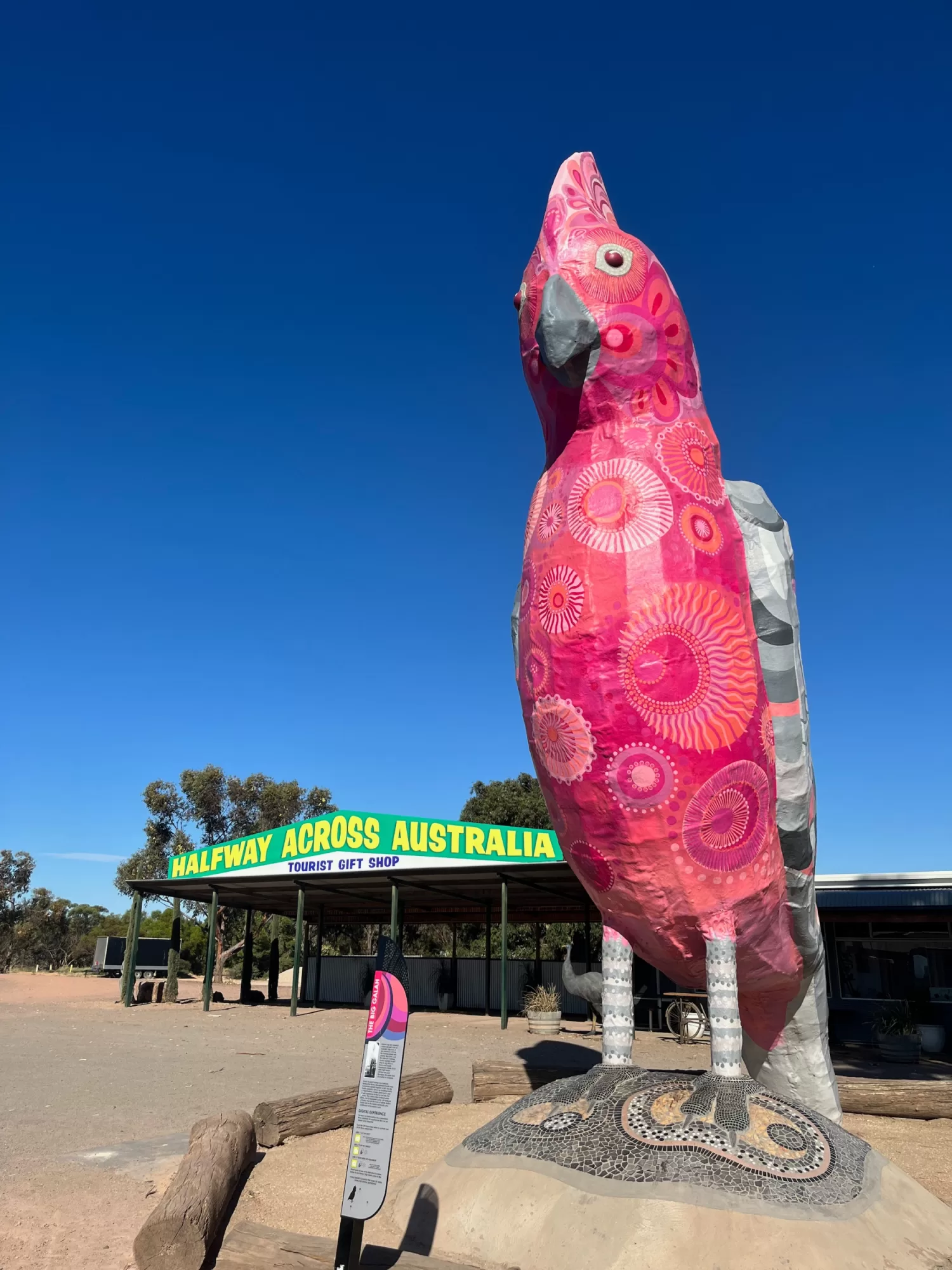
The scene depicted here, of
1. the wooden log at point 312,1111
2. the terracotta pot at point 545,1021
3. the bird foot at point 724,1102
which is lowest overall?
the terracotta pot at point 545,1021

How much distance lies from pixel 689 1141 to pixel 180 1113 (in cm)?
608

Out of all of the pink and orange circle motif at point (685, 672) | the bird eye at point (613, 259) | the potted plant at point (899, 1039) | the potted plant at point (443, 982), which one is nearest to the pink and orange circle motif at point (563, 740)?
the pink and orange circle motif at point (685, 672)

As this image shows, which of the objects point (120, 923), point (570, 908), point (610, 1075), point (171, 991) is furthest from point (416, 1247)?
point (120, 923)

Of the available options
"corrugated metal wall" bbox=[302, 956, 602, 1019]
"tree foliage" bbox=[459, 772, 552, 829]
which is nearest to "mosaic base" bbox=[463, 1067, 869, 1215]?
"corrugated metal wall" bbox=[302, 956, 602, 1019]

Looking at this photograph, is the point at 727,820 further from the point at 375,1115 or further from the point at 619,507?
the point at 375,1115

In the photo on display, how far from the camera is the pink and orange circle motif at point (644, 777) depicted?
443 cm

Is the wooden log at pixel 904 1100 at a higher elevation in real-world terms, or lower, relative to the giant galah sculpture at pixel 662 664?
lower

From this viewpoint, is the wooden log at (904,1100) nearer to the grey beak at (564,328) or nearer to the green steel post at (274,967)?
the grey beak at (564,328)

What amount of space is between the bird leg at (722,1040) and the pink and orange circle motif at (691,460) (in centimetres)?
229

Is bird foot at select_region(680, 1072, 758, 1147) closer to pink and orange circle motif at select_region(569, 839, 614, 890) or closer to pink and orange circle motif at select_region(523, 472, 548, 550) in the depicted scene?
pink and orange circle motif at select_region(569, 839, 614, 890)

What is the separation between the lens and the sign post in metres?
3.27

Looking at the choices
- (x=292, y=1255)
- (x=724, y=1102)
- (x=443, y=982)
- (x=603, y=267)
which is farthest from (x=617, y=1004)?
(x=443, y=982)

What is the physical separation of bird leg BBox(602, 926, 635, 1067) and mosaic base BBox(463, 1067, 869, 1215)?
0.11 meters

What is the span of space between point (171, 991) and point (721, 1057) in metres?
20.9
